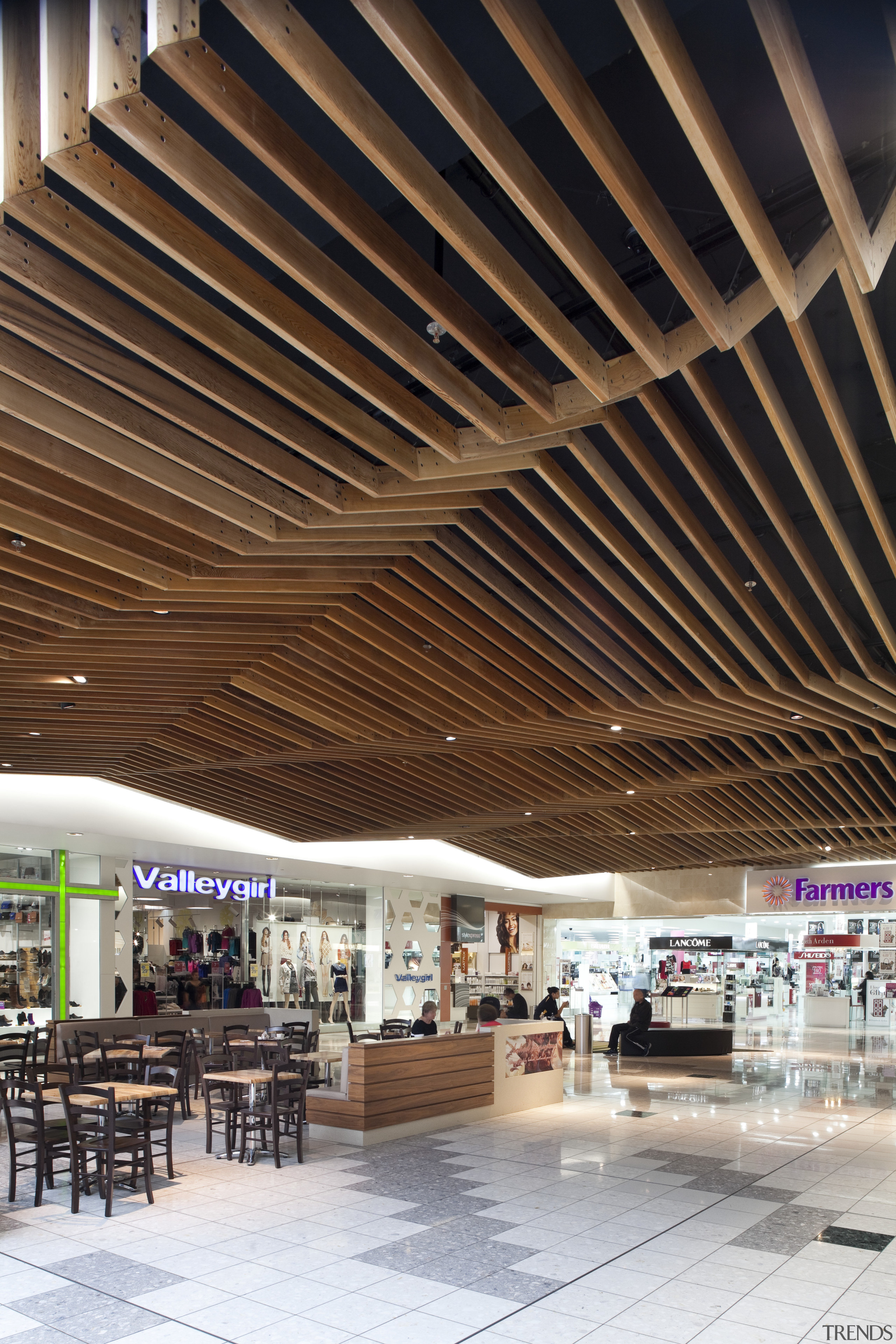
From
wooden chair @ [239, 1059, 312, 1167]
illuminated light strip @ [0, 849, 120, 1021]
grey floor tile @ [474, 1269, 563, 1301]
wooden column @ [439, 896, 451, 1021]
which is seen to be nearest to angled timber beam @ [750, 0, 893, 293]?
grey floor tile @ [474, 1269, 563, 1301]

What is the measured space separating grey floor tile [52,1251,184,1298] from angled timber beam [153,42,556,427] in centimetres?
526

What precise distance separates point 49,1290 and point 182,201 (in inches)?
234

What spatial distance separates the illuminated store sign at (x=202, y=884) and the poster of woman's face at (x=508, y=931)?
28.8 feet

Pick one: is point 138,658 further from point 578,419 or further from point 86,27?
point 86,27

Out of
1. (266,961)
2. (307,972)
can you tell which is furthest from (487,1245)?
(307,972)

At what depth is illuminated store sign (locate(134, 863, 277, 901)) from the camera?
18172 millimetres

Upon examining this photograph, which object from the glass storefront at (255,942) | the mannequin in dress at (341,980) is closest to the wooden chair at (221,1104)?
the glass storefront at (255,942)

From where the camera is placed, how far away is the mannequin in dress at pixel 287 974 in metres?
21.7

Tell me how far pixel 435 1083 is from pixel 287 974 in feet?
37.8

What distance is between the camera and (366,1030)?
23766 millimetres

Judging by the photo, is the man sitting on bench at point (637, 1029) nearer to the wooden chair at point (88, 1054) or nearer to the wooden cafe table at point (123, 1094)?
the wooden chair at point (88, 1054)

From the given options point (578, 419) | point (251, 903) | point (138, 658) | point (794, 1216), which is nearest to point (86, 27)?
point (578, 419)

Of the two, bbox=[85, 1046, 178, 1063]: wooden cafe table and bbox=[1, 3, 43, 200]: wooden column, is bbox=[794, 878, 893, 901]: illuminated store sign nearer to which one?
bbox=[85, 1046, 178, 1063]: wooden cafe table

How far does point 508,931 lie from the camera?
2842 cm
